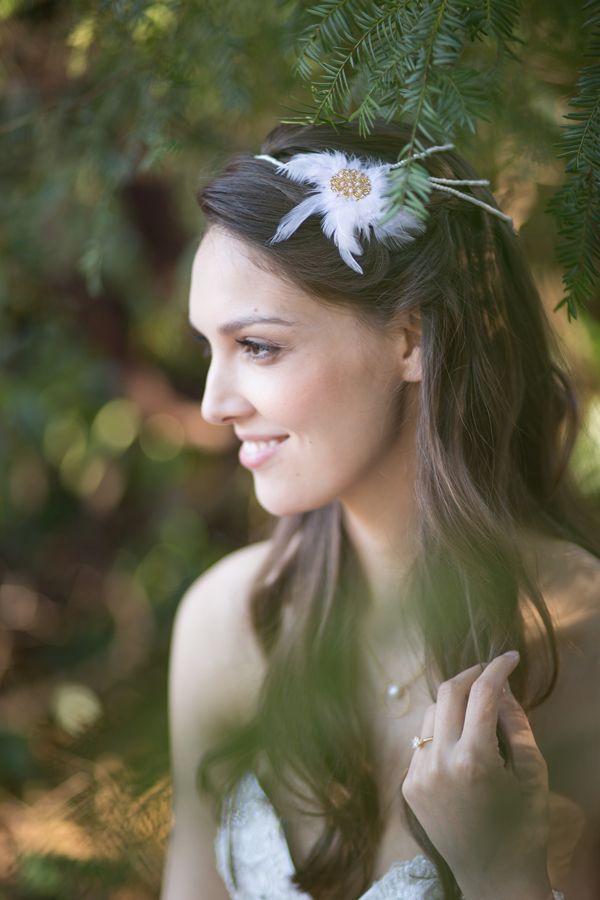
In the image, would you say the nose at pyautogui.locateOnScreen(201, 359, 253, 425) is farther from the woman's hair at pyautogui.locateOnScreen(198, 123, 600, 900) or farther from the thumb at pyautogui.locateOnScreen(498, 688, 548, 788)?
the thumb at pyautogui.locateOnScreen(498, 688, 548, 788)

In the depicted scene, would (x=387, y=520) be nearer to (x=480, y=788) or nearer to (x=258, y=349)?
(x=258, y=349)

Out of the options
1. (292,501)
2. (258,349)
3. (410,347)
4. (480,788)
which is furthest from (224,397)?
(480,788)

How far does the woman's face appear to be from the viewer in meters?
1.25

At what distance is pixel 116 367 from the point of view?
9.14 ft

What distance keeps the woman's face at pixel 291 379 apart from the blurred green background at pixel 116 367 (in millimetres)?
350

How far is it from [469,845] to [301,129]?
1.07 metres

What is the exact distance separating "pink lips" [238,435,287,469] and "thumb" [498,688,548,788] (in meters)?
0.54

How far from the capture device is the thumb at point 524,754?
1.13 metres

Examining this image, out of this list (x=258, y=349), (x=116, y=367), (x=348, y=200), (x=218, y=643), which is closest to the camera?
(x=348, y=200)

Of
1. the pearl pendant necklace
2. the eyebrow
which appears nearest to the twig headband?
the eyebrow

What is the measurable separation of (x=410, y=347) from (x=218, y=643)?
2.58 feet

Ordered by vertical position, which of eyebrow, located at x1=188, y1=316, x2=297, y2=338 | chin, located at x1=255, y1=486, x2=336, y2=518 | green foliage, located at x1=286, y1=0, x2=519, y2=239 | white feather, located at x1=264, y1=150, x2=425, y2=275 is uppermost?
green foliage, located at x1=286, y1=0, x2=519, y2=239

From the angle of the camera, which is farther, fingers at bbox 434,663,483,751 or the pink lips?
the pink lips

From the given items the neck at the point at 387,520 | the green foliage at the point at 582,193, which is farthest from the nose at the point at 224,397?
the green foliage at the point at 582,193
